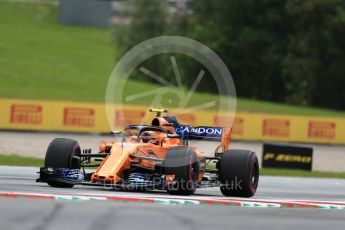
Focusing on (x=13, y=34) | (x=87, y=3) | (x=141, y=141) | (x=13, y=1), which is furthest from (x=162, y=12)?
(x=141, y=141)

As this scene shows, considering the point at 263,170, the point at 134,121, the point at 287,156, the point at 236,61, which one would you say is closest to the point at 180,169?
the point at 263,170

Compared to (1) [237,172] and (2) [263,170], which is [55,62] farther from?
(1) [237,172]

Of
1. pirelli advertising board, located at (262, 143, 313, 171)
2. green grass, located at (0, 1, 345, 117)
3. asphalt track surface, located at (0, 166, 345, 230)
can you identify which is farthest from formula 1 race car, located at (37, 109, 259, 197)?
green grass, located at (0, 1, 345, 117)

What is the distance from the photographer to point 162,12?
9138cm

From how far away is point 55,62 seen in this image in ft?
258

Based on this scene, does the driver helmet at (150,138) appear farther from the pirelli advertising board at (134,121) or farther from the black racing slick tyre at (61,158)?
the pirelli advertising board at (134,121)

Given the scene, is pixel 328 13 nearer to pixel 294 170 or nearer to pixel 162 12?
pixel 162 12

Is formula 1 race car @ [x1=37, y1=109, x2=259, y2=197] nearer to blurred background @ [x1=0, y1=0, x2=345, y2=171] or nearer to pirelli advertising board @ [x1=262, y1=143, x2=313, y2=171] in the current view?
pirelli advertising board @ [x1=262, y1=143, x2=313, y2=171]

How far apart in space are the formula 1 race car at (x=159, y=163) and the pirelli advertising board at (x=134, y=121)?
61.7 ft

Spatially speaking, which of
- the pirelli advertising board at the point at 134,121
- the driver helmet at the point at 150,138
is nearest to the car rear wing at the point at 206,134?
the driver helmet at the point at 150,138

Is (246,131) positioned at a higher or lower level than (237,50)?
lower

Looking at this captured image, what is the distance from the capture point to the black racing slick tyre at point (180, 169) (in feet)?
56.6

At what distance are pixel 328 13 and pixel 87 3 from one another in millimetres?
44719

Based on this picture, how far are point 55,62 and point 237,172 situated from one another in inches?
2431
